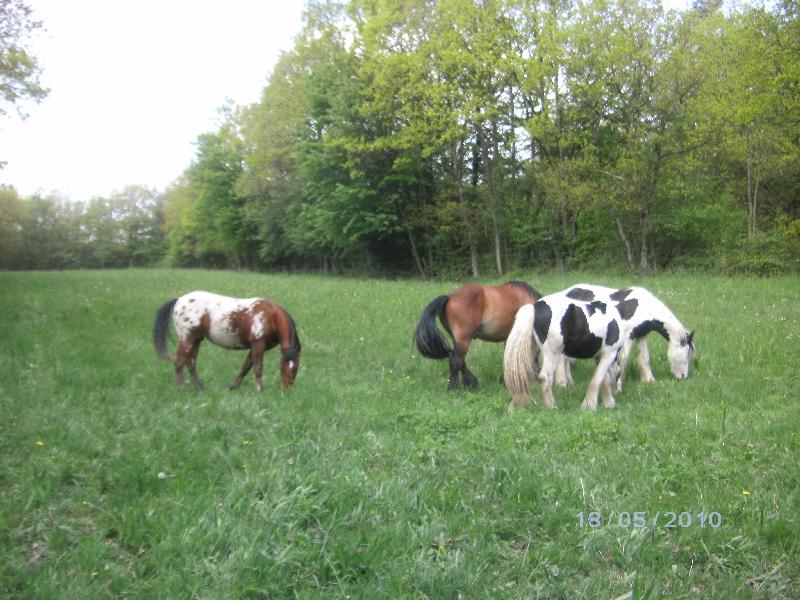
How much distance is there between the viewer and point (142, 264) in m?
82.1

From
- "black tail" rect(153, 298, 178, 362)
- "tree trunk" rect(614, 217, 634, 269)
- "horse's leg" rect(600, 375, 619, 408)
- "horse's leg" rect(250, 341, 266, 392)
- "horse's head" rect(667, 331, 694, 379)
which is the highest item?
"tree trunk" rect(614, 217, 634, 269)

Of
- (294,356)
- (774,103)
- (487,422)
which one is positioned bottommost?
(487,422)

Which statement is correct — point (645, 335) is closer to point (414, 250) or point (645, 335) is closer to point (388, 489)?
point (388, 489)

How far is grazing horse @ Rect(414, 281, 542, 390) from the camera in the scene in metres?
9.20

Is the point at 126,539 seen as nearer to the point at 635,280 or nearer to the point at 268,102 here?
the point at 635,280

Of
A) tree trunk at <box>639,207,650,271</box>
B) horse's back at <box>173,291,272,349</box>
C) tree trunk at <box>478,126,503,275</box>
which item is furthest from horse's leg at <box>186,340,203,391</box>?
tree trunk at <box>478,126,503,275</box>

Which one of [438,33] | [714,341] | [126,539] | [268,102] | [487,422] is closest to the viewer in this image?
[126,539]

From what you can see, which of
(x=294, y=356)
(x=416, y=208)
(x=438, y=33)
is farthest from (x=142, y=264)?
(x=294, y=356)

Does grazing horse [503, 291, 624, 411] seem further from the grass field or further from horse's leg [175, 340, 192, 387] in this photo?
horse's leg [175, 340, 192, 387]

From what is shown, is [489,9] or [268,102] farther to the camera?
[268,102]

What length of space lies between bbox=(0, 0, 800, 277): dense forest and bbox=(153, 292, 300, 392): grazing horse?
1887 centimetres

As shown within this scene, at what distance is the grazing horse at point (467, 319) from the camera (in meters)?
9.20

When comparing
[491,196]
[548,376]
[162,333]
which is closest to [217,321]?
[162,333]

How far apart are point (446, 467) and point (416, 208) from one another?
97.3 feet
